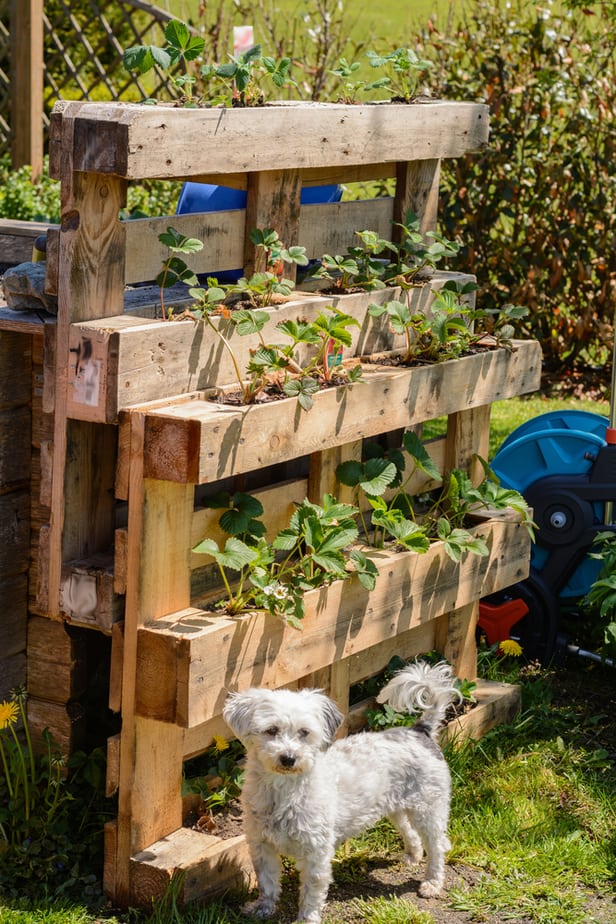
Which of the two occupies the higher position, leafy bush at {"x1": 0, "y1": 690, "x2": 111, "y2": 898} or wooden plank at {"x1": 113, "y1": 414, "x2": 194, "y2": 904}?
wooden plank at {"x1": 113, "y1": 414, "x2": 194, "y2": 904}

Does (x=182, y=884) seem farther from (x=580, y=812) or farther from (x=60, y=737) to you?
(x=580, y=812)

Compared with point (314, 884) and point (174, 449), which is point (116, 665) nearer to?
point (174, 449)

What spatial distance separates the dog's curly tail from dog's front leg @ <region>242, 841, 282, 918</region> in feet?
1.84

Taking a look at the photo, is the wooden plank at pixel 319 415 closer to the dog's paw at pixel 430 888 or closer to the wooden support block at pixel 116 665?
the wooden support block at pixel 116 665

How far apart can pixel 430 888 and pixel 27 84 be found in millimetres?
7966

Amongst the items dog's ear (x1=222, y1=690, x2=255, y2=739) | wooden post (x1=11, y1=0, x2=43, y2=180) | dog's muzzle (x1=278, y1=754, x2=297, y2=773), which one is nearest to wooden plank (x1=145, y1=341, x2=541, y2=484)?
dog's ear (x1=222, y1=690, x2=255, y2=739)

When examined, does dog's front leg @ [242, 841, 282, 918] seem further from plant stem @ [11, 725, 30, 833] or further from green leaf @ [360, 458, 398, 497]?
green leaf @ [360, 458, 398, 497]

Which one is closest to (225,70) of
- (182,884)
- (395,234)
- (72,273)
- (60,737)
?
(72,273)

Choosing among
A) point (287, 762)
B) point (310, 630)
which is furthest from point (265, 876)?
point (310, 630)

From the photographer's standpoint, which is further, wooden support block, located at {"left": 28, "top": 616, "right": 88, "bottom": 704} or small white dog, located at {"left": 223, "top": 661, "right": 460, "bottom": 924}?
wooden support block, located at {"left": 28, "top": 616, "right": 88, "bottom": 704}

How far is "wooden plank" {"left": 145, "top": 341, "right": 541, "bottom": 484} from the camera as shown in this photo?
294cm

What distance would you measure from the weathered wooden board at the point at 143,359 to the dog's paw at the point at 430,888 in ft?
4.63

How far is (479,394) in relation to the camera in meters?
4.07

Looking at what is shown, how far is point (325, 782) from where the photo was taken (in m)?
3.15
